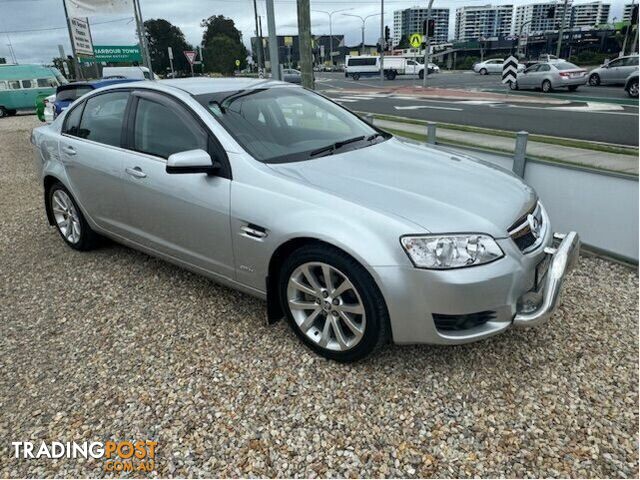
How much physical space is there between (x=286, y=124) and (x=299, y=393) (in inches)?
74.3

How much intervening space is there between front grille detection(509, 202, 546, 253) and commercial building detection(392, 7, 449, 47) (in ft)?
284

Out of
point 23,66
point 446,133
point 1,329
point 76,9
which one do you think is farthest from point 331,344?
point 23,66

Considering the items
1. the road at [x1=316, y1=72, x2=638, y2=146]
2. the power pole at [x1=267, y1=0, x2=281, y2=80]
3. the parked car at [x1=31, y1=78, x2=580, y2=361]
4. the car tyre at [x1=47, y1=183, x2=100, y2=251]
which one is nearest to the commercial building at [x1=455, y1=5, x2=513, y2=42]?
the road at [x1=316, y1=72, x2=638, y2=146]

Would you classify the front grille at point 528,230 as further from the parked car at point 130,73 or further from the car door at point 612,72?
the parked car at point 130,73

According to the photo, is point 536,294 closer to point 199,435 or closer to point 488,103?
point 199,435

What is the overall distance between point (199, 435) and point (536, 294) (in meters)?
1.88

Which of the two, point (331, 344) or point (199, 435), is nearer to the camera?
point (199, 435)

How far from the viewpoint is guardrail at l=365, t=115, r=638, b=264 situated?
13.1ft

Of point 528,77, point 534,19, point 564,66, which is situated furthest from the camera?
point 534,19

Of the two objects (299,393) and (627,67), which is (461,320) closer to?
(299,393)

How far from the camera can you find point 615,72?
21.6m

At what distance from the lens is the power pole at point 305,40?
842 cm

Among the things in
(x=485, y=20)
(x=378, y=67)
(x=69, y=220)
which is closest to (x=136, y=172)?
(x=69, y=220)

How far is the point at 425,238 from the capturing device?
238 centimetres
